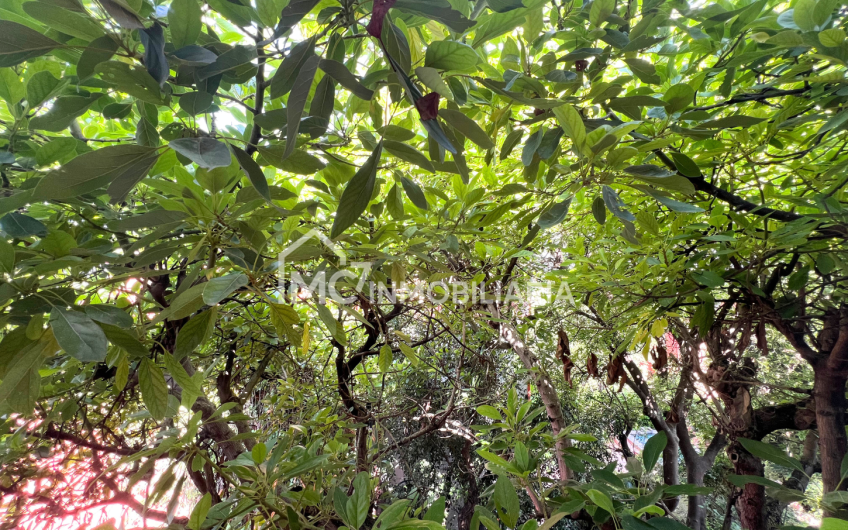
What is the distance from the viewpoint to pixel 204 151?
287mm

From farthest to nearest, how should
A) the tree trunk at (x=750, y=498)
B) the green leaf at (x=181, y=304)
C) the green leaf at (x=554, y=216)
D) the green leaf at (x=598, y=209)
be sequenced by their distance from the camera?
the tree trunk at (x=750, y=498) < the green leaf at (x=598, y=209) < the green leaf at (x=554, y=216) < the green leaf at (x=181, y=304)

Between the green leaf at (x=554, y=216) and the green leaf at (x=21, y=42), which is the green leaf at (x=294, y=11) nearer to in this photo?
the green leaf at (x=21, y=42)

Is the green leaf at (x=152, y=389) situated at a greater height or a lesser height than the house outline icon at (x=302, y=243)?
lesser

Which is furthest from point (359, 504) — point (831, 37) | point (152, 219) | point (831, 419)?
point (831, 419)

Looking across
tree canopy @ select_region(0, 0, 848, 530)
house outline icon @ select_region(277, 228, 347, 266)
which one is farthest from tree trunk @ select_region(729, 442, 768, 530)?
house outline icon @ select_region(277, 228, 347, 266)

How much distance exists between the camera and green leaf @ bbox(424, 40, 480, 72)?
1.10 ft

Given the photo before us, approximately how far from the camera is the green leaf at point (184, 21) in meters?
0.33

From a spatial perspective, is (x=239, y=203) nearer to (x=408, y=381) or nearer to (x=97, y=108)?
(x=97, y=108)

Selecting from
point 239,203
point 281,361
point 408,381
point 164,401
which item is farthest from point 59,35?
point 408,381

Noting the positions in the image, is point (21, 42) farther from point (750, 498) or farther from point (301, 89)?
point (750, 498)

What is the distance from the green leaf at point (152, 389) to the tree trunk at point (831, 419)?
4.50 ft

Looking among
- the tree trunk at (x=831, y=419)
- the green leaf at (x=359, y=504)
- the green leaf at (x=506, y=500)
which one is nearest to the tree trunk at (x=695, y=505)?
the tree trunk at (x=831, y=419)

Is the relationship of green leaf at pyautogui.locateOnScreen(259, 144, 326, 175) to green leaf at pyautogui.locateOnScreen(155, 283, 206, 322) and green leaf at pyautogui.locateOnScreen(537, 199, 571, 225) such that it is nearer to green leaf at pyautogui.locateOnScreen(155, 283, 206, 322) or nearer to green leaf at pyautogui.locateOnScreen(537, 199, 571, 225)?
green leaf at pyautogui.locateOnScreen(155, 283, 206, 322)

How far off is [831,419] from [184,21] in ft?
4.83
